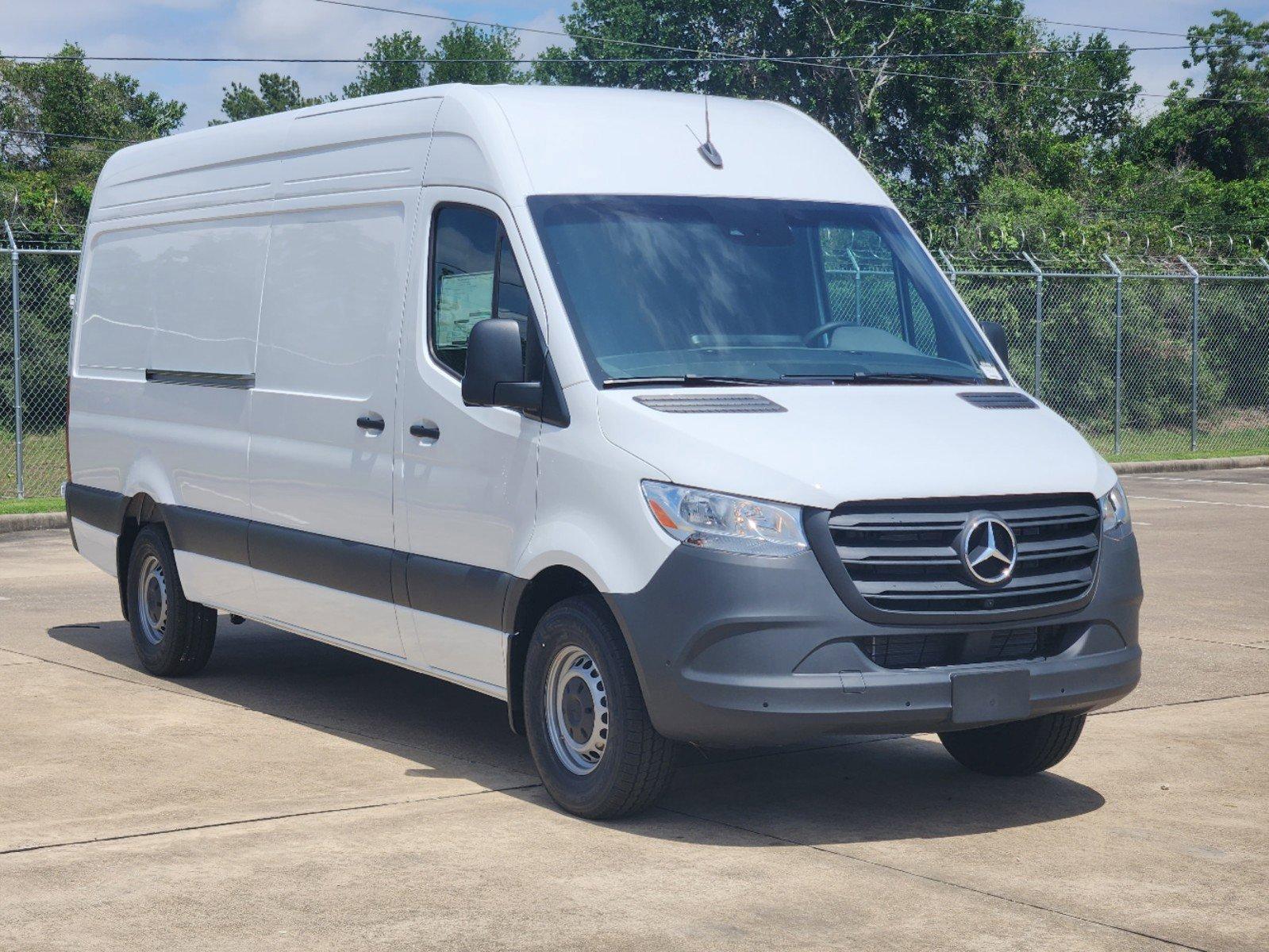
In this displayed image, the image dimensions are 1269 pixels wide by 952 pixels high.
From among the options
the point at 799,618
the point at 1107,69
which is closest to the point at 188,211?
the point at 799,618

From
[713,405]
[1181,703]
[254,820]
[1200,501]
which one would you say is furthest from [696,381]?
[1200,501]

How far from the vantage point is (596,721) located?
19.8 feet

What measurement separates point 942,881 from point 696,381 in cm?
186

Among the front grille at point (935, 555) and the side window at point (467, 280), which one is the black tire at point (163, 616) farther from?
the front grille at point (935, 555)

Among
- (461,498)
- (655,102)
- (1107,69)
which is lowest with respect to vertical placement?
(461,498)

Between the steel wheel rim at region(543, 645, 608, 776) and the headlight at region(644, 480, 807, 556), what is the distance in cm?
68

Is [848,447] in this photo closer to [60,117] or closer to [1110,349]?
[1110,349]

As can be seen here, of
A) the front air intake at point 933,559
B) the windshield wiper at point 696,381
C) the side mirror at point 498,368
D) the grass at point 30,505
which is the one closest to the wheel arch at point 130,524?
the side mirror at point 498,368

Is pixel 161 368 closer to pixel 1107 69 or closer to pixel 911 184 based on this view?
pixel 911 184

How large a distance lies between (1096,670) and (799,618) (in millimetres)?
1168

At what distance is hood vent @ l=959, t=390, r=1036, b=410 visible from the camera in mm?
6352

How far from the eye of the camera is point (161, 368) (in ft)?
29.1

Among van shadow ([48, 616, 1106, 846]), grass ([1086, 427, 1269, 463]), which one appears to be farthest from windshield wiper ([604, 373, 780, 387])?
grass ([1086, 427, 1269, 463])

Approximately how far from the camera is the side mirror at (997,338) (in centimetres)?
711
